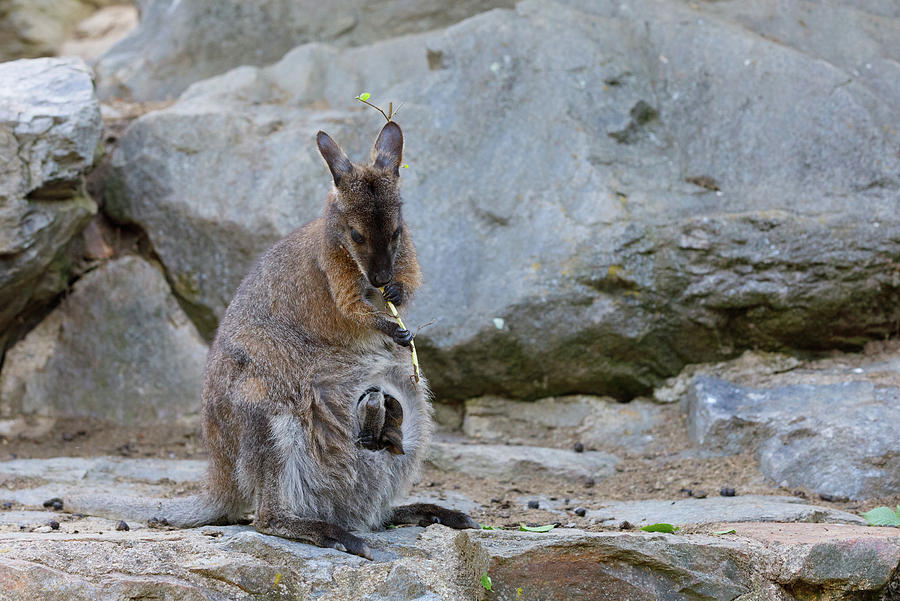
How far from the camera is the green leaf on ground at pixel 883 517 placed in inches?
202

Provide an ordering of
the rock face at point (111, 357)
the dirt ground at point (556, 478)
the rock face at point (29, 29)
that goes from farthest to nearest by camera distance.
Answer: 1. the rock face at point (29, 29)
2. the rock face at point (111, 357)
3. the dirt ground at point (556, 478)

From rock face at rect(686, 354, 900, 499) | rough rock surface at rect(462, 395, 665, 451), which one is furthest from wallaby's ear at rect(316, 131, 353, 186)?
rock face at rect(686, 354, 900, 499)

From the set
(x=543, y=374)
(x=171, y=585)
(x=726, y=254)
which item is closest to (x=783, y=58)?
(x=726, y=254)

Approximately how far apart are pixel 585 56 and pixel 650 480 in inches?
141

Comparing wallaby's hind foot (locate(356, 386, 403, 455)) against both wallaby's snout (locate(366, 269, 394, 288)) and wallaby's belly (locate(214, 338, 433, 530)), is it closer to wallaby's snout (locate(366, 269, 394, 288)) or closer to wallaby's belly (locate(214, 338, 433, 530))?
wallaby's belly (locate(214, 338, 433, 530))

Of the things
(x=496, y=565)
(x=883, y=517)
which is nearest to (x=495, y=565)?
(x=496, y=565)

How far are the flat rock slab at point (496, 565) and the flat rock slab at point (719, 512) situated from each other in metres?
0.54

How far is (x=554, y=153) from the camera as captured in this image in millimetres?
7641

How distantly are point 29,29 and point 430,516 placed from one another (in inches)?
490

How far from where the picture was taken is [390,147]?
5.20m

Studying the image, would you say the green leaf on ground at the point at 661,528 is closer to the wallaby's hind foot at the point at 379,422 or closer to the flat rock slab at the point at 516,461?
the wallaby's hind foot at the point at 379,422

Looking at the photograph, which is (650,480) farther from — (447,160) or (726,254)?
(447,160)

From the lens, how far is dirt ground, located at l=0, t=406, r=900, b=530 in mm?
5696

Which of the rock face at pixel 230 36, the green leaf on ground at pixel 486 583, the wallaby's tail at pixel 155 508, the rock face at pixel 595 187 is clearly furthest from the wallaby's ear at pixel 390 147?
the rock face at pixel 230 36
